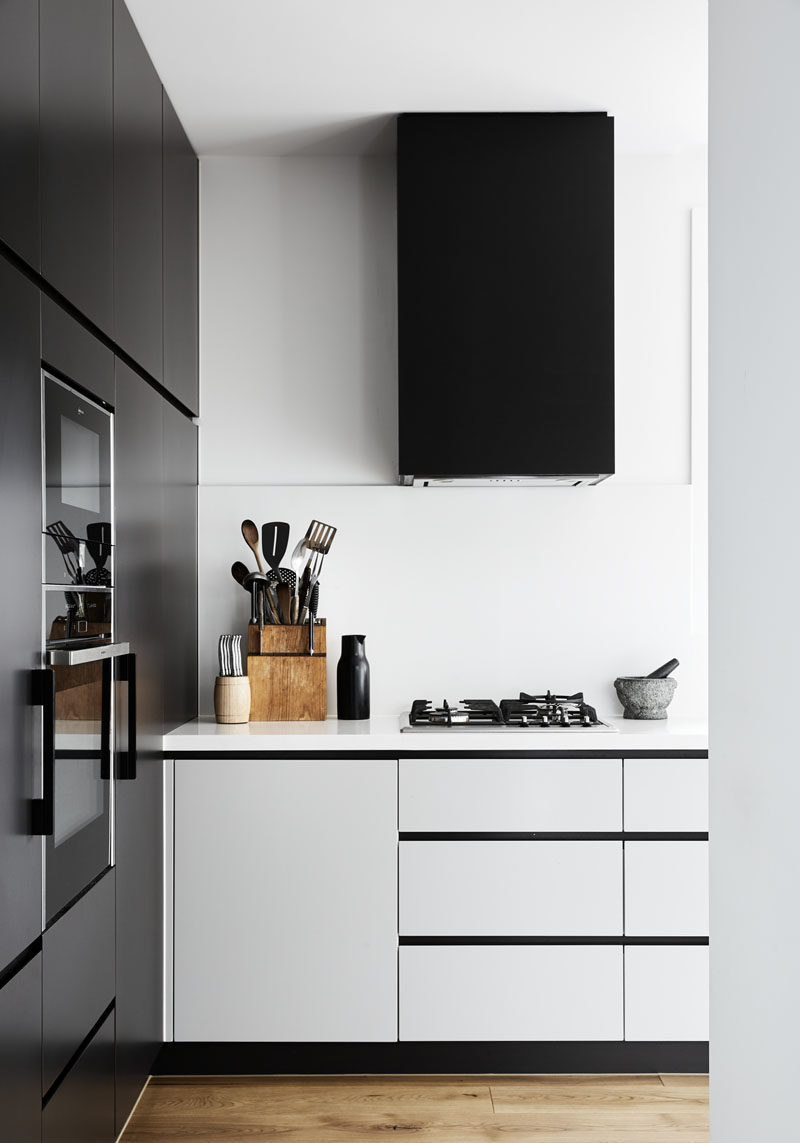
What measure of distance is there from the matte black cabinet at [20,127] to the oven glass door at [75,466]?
27 cm

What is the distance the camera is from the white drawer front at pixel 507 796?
2605 mm

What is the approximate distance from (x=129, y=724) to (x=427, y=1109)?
50.1 inches

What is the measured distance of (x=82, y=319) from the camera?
6.23 feet

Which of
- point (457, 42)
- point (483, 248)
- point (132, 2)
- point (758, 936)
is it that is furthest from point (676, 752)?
point (132, 2)

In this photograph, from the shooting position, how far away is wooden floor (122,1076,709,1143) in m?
2.35

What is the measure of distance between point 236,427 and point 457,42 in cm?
135

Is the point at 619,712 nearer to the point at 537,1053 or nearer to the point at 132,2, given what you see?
the point at 537,1053

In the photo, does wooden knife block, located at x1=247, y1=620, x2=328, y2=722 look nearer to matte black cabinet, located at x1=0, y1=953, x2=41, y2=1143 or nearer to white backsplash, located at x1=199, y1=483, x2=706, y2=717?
white backsplash, located at x1=199, y1=483, x2=706, y2=717

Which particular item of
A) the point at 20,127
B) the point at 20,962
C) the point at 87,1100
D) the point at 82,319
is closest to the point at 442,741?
the point at 87,1100

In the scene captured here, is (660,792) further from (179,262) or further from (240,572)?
(179,262)

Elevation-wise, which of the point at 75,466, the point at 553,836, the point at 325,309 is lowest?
the point at 553,836

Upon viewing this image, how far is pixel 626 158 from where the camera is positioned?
126 inches

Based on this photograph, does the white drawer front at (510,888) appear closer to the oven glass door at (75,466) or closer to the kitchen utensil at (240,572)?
the kitchen utensil at (240,572)

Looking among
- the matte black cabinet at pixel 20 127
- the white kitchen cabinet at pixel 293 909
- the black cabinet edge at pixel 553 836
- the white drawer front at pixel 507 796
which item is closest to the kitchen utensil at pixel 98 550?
the matte black cabinet at pixel 20 127
